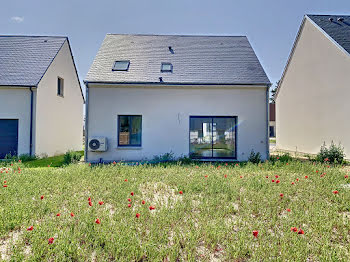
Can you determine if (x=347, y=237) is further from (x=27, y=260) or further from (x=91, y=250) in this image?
(x=27, y=260)

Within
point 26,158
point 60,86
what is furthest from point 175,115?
point 60,86

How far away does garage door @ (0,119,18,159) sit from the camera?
9.49 m

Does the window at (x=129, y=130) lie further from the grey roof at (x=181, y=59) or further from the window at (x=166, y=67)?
the window at (x=166, y=67)

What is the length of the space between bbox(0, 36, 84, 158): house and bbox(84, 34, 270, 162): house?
302 centimetres

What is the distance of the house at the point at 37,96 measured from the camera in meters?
9.52

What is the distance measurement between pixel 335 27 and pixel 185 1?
795 cm

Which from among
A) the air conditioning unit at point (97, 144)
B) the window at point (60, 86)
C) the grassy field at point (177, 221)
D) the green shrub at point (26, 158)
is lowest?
the grassy field at point (177, 221)

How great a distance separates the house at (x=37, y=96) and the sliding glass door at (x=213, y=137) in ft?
23.8

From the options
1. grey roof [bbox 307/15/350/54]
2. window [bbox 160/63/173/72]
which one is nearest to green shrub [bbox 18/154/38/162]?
window [bbox 160/63/173/72]

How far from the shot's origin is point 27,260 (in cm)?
206

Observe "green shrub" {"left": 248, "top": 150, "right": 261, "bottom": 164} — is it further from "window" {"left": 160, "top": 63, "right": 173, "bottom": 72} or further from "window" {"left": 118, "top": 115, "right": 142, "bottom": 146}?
"window" {"left": 160, "top": 63, "right": 173, "bottom": 72}

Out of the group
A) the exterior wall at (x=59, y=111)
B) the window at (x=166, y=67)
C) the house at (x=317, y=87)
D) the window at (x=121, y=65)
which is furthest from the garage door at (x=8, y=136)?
the house at (x=317, y=87)

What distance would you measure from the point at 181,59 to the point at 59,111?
292 inches

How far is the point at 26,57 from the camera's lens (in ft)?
36.2
